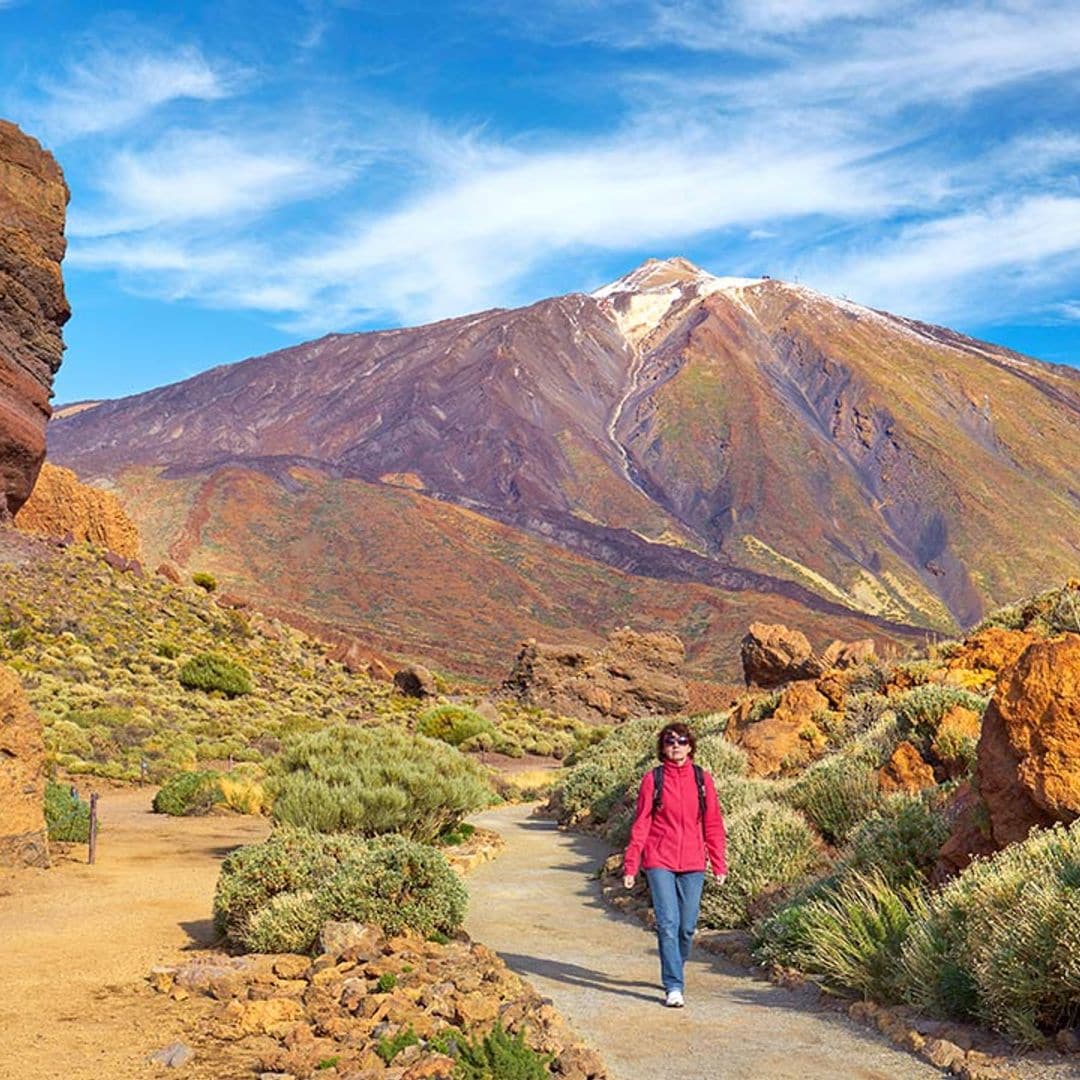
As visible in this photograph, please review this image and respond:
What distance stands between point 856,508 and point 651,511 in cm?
3332

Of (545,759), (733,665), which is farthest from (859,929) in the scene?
(733,665)

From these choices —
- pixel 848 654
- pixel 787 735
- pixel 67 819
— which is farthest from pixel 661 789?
pixel 848 654

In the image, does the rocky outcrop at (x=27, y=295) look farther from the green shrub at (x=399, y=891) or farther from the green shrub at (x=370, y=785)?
the green shrub at (x=399, y=891)

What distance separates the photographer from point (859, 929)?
6641 millimetres

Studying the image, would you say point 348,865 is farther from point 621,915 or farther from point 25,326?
point 25,326

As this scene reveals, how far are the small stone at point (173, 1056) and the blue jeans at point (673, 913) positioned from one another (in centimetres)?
270

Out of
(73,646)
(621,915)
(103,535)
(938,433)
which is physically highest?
(938,433)

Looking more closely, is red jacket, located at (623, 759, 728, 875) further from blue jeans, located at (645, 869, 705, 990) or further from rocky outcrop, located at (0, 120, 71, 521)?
rocky outcrop, located at (0, 120, 71, 521)

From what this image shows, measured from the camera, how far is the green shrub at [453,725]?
3156 centimetres

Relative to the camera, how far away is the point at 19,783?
10562mm

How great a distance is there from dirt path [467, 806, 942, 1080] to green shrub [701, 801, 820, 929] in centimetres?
71

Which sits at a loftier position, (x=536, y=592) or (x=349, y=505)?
(x=349, y=505)

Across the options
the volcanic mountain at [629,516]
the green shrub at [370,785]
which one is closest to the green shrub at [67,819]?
the green shrub at [370,785]

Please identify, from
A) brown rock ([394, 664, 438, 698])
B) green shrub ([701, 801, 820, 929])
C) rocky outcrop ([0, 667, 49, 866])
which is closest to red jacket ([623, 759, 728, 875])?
green shrub ([701, 801, 820, 929])
